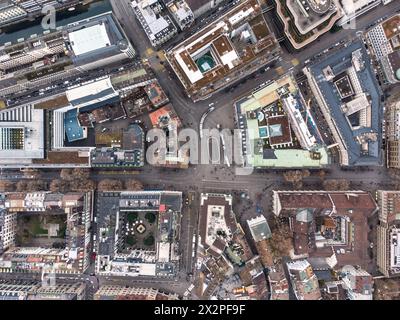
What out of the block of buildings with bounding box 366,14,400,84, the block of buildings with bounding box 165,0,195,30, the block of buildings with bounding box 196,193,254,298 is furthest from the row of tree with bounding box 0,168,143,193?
the block of buildings with bounding box 366,14,400,84

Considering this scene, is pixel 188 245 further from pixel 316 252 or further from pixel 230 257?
pixel 316 252

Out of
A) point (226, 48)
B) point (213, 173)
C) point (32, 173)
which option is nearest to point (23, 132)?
point (32, 173)

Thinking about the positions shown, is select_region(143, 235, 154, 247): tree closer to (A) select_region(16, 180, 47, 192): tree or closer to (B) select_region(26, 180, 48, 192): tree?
(B) select_region(26, 180, 48, 192): tree

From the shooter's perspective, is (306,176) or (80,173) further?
(306,176)

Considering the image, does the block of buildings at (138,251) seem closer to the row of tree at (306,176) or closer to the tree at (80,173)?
Result: the tree at (80,173)

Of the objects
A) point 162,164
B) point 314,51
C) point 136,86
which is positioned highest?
point 314,51

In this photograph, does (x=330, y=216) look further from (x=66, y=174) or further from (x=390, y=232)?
(x=66, y=174)

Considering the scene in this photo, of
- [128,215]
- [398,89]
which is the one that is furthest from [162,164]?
[398,89]
